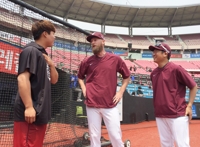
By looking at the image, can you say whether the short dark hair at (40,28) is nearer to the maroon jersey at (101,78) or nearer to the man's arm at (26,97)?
the man's arm at (26,97)

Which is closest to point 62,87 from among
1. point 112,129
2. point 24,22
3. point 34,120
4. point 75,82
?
point 75,82

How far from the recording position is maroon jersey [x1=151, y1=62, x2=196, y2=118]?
2.79 metres

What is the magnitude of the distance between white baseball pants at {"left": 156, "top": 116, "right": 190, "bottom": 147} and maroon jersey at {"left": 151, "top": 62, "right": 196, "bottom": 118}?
3.2 inches

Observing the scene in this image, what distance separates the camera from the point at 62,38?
4.25m

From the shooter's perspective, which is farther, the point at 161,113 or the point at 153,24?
the point at 153,24

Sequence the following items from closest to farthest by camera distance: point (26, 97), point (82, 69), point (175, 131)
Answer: point (26, 97)
point (175, 131)
point (82, 69)

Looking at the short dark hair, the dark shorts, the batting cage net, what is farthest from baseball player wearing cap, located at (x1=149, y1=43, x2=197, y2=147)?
the batting cage net

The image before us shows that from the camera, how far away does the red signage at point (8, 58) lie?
3438mm

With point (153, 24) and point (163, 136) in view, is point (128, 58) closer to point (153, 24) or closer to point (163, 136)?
point (153, 24)

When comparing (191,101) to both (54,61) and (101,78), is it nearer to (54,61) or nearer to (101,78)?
(101,78)

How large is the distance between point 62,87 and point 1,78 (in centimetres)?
126

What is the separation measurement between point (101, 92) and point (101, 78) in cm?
21

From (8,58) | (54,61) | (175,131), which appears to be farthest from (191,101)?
(8,58)

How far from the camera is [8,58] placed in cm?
351
